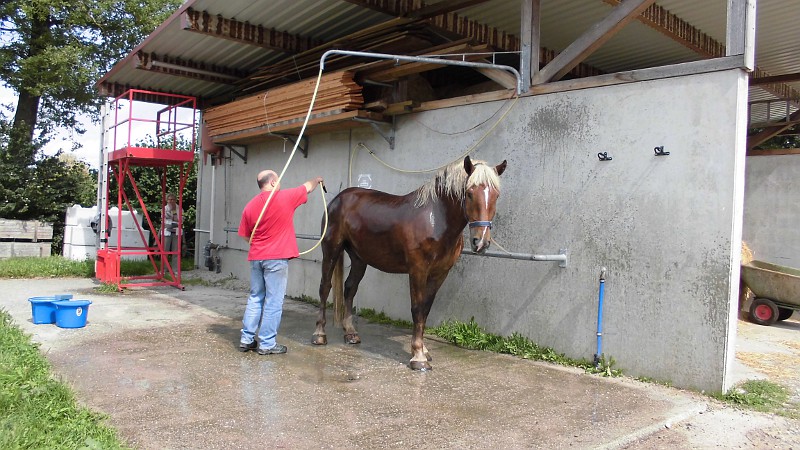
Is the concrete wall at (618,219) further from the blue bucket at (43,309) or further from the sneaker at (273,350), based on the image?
the blue bucket at (43,309)

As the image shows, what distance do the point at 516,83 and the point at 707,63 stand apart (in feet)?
6.44

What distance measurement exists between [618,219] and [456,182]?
5.04ft

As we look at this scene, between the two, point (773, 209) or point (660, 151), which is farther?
point (773, 209)

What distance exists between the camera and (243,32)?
29.1 feet

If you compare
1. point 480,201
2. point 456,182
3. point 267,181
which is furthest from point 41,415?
point 456,182

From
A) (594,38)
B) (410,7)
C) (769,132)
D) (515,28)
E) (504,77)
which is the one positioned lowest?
(504,77)

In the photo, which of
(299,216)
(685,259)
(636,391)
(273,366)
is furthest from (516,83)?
(299,216)

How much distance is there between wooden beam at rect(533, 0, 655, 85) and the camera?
5.30 meters

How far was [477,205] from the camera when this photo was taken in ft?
→ 16.3

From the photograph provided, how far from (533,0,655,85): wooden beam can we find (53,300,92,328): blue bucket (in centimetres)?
565

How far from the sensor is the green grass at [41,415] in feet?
10.4

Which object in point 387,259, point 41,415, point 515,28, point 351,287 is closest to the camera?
point 41,415

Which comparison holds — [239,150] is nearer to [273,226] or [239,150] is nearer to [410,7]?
[410,7]

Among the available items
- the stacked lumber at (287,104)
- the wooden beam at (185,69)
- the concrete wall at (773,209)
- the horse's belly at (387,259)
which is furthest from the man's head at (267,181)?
the concrete wall at (773,209)
